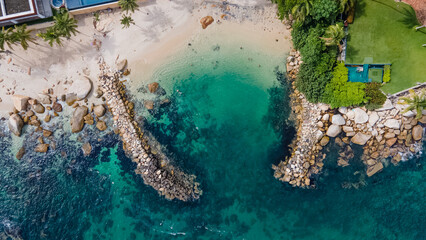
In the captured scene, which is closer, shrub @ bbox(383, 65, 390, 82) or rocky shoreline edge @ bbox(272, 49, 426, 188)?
shrub @ bbox(383, 65, 390, 82)

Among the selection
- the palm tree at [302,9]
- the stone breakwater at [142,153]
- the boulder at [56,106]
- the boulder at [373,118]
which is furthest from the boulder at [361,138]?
the boulder at [56,106]

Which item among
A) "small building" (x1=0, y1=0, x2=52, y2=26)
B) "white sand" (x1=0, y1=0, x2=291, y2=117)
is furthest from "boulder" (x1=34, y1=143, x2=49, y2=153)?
"small building" (x1=0, y1=0, x2=52, y2=26)

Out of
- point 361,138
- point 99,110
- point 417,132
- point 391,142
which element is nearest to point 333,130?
point 361,138

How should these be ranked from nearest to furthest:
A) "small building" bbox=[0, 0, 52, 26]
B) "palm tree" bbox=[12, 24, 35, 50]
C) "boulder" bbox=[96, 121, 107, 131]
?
"small building" bbox=[0, 0, 52, 26] < "palm tree" bbox=[12, 24, 35, 50] < "boulder" bbox=[96, 121, 107, 131]

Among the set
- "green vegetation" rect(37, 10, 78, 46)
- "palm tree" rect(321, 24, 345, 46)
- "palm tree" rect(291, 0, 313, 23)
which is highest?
"palm tree" rect(291, 0, 313, 23)

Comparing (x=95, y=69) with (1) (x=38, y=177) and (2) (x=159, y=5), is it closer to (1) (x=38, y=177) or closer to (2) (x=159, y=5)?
(2) (x=159, y=5)

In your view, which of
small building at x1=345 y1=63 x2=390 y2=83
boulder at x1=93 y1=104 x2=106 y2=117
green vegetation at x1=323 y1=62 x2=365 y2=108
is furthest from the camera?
boulder at x1=93 y1=104 x2=106 y2=117

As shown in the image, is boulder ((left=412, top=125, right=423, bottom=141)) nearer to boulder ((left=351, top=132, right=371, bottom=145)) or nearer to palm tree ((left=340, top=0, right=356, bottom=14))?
boulder ((left=351, top=132, right=371, bottom=145))
